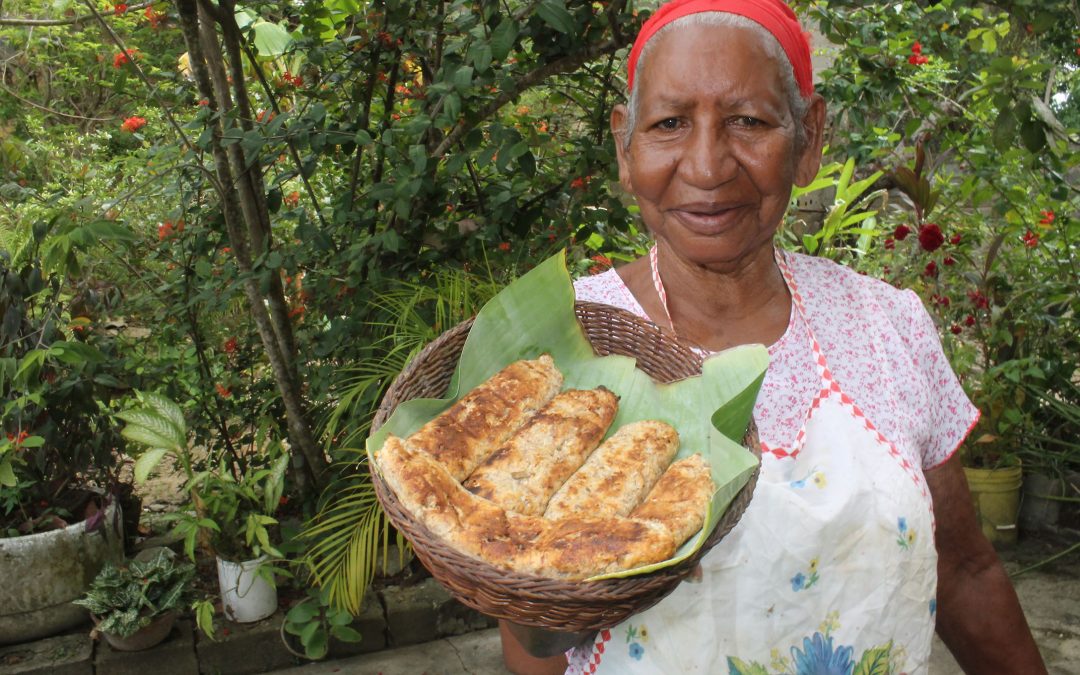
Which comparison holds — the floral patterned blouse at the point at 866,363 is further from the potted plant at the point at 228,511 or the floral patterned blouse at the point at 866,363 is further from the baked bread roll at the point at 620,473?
the potted plant at the point at 228,511

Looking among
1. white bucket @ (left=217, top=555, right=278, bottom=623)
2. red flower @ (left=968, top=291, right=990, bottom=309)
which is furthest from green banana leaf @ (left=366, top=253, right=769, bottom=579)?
red flower @ (left=968, top=291, right=990, bottom=309)

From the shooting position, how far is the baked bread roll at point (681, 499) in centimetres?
121

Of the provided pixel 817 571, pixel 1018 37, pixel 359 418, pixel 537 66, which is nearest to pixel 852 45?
pixel 537 66

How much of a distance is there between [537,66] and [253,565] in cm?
211

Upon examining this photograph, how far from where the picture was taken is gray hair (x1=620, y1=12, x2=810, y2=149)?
1.47 meters

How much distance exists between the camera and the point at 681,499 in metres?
1.28

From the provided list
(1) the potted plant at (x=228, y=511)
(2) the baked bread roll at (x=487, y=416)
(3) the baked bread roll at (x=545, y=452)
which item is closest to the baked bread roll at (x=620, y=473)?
(3) the baked bread roll at (x=545, y=452)

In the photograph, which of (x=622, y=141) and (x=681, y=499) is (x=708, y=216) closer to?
(x=622, y=141)

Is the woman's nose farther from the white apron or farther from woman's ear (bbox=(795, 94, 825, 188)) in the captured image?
the white apron

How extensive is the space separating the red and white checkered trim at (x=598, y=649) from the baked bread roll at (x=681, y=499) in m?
0.28

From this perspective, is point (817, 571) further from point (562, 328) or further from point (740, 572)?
point (562, 328)

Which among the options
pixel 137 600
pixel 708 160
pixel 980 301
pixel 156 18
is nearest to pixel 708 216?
pixel 708 160

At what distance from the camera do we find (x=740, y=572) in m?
1.47

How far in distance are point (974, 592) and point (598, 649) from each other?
73 centimetres
